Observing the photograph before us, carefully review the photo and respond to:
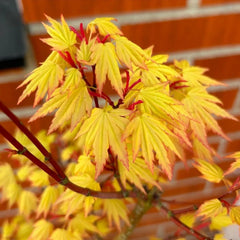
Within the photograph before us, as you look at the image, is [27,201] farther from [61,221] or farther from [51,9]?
[51,9]

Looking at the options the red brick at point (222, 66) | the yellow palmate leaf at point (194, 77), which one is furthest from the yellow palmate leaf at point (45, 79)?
the red brick at point (222, 66)

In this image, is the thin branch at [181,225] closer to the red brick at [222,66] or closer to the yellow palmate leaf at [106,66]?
the yellow palmate leaf at [106,66]

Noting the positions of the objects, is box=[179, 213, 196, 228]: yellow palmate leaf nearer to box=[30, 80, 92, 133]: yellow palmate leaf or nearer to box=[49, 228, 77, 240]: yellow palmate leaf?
box=[49, 228, 77, 240]: yellow palmate leaf

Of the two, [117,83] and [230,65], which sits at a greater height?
[117,83]

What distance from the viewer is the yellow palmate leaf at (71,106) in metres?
0.46

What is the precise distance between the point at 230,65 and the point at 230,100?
0.47ft

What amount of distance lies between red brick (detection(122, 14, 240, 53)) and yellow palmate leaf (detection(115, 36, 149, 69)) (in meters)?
0.42

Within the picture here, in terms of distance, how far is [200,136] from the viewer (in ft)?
1.80

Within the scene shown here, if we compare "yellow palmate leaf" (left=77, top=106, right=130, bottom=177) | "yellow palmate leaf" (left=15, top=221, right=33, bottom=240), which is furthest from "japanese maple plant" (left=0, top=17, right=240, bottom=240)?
"yellow palmate leaf" (left=15, top=221, right=33, bottom=240)

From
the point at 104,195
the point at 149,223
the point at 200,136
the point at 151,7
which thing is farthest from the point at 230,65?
the point at 149,223

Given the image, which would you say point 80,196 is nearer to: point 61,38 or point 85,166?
point 85,166

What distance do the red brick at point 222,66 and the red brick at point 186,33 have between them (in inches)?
2.2

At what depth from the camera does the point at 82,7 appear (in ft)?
2.68

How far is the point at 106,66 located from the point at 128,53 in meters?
0.04
